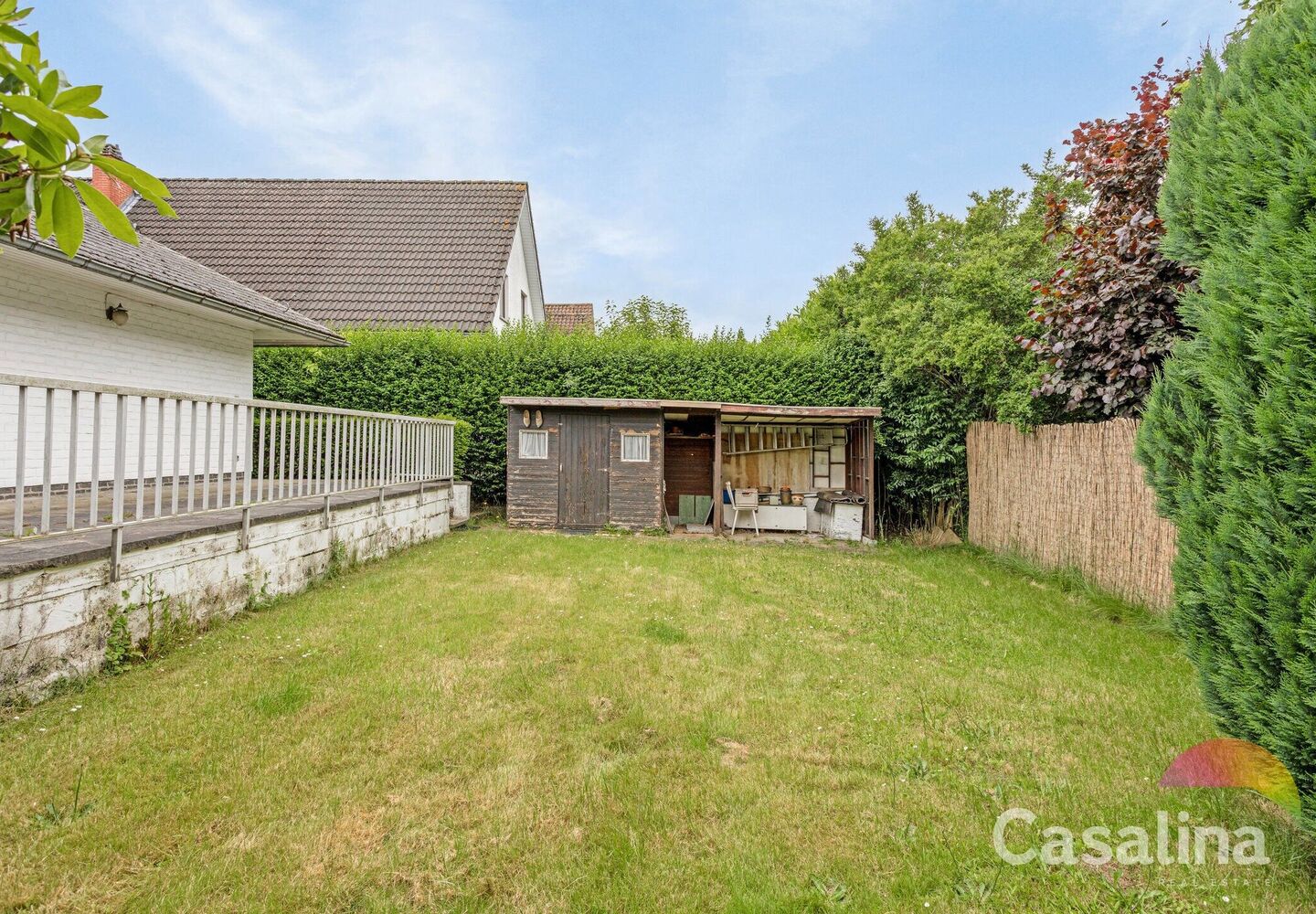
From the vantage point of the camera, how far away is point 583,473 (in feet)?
32.3

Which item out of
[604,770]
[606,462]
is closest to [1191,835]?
[604,770]

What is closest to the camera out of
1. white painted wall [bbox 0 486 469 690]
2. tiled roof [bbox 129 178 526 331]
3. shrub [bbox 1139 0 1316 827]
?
shrub [bbox 1139 0 1316 827]

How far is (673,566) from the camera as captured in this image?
23.2 ft

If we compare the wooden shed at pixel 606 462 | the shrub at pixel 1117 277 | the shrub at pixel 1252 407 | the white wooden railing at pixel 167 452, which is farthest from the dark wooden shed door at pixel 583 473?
the shrub at pixel 1252 407

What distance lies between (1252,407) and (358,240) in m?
16.4

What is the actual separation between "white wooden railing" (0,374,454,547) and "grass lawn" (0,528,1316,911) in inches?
43.7

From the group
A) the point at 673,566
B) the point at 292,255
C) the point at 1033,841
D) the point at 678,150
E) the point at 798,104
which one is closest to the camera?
the point at 1033,841

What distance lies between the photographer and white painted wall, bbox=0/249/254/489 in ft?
19.1

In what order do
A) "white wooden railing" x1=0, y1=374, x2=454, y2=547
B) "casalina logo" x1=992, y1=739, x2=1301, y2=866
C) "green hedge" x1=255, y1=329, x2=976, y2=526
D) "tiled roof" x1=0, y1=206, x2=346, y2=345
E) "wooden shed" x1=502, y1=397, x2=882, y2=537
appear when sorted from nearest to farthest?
1. "casalina logo" x1=992, y1=739, x2=1301, y2=866
2. "white wooden railing" x1=0, y1=374, x2=454, y2=547
3. "tiled roof" x1=0, y1=206, x2=346, y2=345
4. "wooden shed" x1=502, y1=397, x2=882, y2=537
5. "green hedge" x1=255, y1=329, x2=976, y2=526

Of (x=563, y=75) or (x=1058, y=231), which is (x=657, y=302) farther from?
(x=1058, y=231)

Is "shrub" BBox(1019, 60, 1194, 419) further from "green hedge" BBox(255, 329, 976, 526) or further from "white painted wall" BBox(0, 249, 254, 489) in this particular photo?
"white painted wall" BBox(0, 249, 254, 489)

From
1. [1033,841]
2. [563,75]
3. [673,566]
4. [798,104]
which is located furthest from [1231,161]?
[563,75]

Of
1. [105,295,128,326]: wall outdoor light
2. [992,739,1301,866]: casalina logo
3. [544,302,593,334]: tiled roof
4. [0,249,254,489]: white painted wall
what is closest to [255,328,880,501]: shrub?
[0,249,254,489]: white painted wall

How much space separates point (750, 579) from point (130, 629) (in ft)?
16.8
